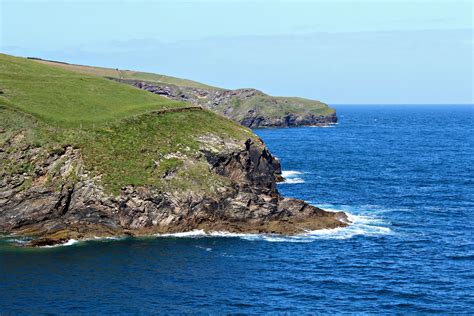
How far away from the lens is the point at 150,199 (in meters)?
86.0

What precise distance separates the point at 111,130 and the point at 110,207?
16.9 m

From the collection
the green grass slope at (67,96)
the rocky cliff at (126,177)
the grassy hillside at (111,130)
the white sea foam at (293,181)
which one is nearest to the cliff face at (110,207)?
the rocky cliff at (126,177)

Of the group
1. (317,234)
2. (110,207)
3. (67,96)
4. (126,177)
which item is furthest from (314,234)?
(67,96)

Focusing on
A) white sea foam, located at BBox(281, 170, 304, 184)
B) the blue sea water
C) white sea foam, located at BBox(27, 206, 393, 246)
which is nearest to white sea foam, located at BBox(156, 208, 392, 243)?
white sea foam, located at BBox(27, 206, 393, 246)

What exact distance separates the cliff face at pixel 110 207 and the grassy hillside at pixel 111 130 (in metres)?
1.28

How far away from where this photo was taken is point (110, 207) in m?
84.9

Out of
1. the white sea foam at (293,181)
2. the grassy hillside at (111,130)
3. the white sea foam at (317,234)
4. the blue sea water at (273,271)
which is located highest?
the grassy hillside at (111,130)

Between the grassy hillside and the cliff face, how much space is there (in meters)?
1.28

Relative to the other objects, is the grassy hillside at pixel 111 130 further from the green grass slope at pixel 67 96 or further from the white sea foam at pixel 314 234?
the white sea foam at pixel 314 234

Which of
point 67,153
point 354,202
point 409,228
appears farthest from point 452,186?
point 67,153

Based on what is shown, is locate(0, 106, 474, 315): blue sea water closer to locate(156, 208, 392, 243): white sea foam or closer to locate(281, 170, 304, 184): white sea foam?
locate(156, 208, 392, 243): white sea foam

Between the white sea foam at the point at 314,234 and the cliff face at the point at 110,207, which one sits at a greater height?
the cliff face at the point at 110,207

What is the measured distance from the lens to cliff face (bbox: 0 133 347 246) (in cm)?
8450

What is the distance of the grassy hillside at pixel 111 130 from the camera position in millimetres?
89375
